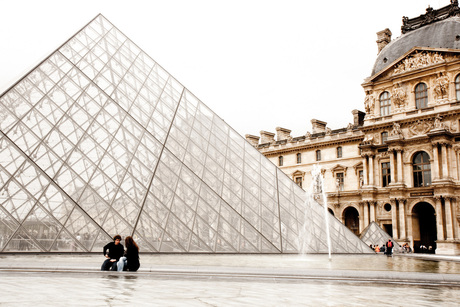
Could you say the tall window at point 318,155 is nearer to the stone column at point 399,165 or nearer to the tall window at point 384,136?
the tall window at point 384,136

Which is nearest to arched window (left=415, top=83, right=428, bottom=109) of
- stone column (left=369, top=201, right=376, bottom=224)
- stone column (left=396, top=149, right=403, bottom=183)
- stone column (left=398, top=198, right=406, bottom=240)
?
stone column (left=396, top=149, right=403, bottom=183)

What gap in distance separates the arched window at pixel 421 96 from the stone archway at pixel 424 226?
824 cm

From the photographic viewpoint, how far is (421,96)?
117 feet

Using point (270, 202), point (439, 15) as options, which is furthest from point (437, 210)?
point (270, 202)

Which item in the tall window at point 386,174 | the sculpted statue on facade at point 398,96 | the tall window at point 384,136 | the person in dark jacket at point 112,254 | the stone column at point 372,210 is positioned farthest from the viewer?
the tall window at point 384,136

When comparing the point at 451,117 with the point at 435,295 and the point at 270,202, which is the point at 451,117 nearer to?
the point at 270,202

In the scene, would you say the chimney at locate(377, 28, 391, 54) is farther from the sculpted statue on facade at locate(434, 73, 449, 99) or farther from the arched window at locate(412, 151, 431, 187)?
the arched window at locate(412, 151, 431, 187)

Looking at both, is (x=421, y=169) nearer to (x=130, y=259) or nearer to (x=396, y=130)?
(x=396, y=130)

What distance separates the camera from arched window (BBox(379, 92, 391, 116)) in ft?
124

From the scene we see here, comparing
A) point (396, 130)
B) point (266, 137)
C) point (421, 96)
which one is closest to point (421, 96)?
point (421, 96)

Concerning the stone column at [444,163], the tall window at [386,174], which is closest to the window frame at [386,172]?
the tall window at [386,174]

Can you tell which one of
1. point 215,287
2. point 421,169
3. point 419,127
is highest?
point 419,127

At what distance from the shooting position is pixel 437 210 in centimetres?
3216

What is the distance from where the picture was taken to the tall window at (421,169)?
113ft
